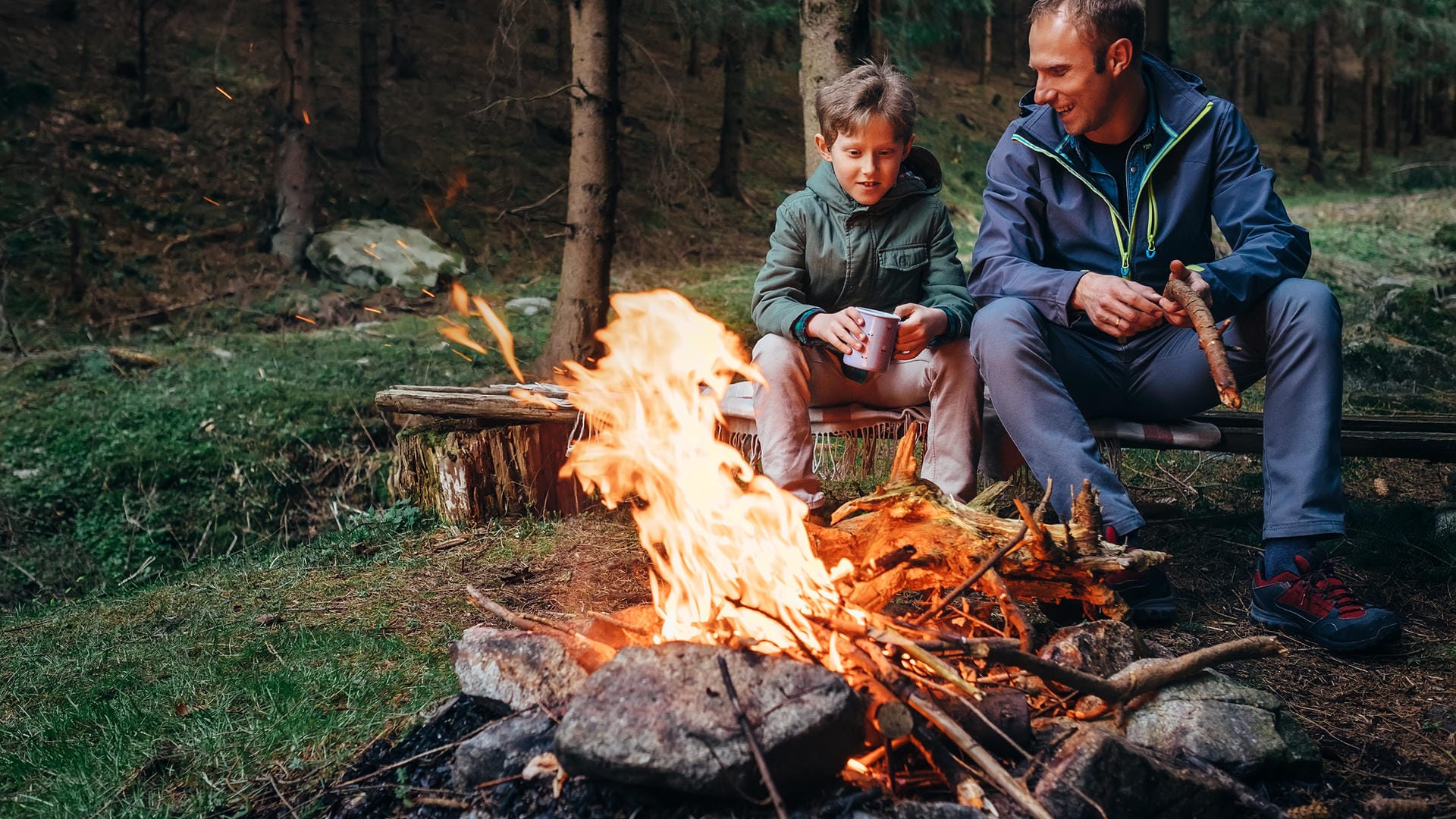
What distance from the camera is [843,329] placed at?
3.33m

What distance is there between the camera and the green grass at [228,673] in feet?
8.19

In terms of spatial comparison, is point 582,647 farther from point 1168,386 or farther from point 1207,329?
point 1168,386

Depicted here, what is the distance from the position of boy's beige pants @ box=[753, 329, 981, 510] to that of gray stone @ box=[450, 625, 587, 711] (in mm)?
1369

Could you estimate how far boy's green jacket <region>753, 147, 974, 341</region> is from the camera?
3.83 metres

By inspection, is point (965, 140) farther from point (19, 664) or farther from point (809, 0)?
point (19, 664)

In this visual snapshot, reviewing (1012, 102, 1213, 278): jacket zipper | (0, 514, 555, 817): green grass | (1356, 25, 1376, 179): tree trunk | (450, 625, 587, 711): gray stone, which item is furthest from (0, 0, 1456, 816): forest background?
(1356, 25, 1376, 179): tree trunk

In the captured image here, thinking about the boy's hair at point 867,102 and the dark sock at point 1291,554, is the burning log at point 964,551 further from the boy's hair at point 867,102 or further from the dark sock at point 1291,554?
the boy's hair at point 867,102

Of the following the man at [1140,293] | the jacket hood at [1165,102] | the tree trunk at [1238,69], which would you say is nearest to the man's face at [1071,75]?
the man at [1140,293]

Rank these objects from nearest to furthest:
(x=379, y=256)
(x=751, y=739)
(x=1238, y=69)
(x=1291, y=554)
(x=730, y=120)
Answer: (x=751, y=739) → (x=1291, y=554) → (x=379, y=256) → (x=730, y=120) → (x=1238, y=69)

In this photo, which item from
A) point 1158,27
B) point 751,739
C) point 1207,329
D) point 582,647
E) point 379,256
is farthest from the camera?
point 379,256

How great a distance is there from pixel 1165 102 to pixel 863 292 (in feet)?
4.29

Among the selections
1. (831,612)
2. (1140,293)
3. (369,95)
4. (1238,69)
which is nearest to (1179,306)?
(1140,293)

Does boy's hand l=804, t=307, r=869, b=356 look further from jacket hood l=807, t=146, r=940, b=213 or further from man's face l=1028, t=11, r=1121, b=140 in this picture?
man's face l=1028, t=11, r=1121, b=140

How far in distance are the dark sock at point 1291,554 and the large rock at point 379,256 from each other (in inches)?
350
